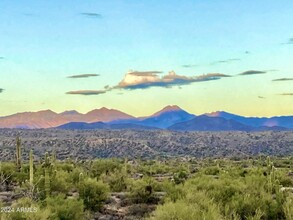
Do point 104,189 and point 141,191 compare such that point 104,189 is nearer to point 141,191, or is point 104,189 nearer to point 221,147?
point 141,191

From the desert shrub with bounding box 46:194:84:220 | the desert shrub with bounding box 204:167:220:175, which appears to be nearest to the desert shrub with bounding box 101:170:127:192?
the desert shrub with bounding box 46:194:84:220

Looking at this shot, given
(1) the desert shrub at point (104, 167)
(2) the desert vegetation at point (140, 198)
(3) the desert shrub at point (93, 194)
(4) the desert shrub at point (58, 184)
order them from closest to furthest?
(2) the desert vegetation at point (140, 198), (3) the desert shrub at point (93, 194), (4) the desert shrub at point (58, 184), (1) the desert shrub at point (104, 167)

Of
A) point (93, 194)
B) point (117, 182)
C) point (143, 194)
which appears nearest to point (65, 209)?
point (93, 194)

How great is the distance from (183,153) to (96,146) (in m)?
22.3

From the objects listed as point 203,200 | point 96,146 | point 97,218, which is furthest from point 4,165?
point 96,146

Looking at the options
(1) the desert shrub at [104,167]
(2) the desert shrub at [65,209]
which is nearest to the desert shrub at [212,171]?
(1) the desert shrub at [104,167]

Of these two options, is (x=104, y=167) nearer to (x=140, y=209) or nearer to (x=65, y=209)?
(x=140, y=209)

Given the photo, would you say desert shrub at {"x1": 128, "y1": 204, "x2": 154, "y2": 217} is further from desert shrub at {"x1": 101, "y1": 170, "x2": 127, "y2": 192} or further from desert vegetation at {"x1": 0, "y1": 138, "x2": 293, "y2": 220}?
desert shrub at {"x1": 101, "y1": 170, "x2": 127, "y2": 192}

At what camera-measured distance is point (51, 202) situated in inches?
811

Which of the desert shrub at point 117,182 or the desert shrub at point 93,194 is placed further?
the desert shrub at point 117,182

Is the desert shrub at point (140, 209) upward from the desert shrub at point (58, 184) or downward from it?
downward

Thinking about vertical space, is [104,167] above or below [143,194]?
above

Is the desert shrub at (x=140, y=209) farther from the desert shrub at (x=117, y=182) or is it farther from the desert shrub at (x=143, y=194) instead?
the desert shrub at (x=117, y=182)

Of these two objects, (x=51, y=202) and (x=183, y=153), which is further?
(x=183, y=153)
